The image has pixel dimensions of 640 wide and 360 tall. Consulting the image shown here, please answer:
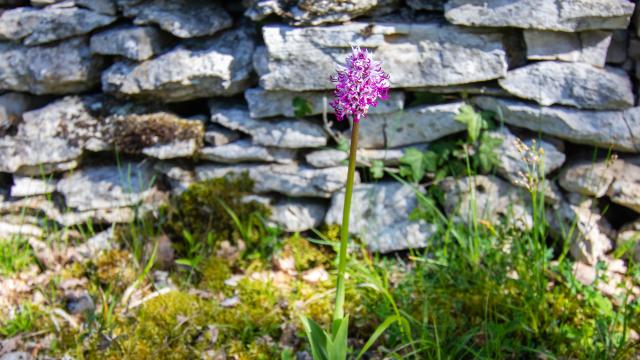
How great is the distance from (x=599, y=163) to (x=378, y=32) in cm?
148

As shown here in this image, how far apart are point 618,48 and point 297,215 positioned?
2.15 metres

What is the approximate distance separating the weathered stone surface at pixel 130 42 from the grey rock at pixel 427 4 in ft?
5.23

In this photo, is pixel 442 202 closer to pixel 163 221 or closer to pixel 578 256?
pixel 578 256

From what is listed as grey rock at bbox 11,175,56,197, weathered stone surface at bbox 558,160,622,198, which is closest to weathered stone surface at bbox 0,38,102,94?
grey rock at bbox 11,175,56,197

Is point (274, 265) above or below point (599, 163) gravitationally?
below

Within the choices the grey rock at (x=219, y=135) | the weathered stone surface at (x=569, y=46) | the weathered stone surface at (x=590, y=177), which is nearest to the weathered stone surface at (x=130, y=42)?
the grey rock at (x=219, y=135)

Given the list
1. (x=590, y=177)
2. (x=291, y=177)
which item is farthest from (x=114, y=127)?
(x=590, y=177)

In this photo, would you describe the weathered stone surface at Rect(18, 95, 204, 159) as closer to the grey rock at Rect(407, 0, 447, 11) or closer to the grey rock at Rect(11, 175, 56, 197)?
the grey rock at Rect(11, 175, 56, 197)

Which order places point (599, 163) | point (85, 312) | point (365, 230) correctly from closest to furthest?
point (85, 312)
point (599, 163)
point (365, 230)

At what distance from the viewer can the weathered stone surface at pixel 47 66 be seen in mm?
3803

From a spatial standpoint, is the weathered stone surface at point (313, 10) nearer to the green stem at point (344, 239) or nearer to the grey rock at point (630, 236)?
the green stem at point (344, 239)

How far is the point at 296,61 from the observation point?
3.44 meters

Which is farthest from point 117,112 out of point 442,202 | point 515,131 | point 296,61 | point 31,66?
point 515,131

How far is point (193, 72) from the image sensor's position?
3.60 m
